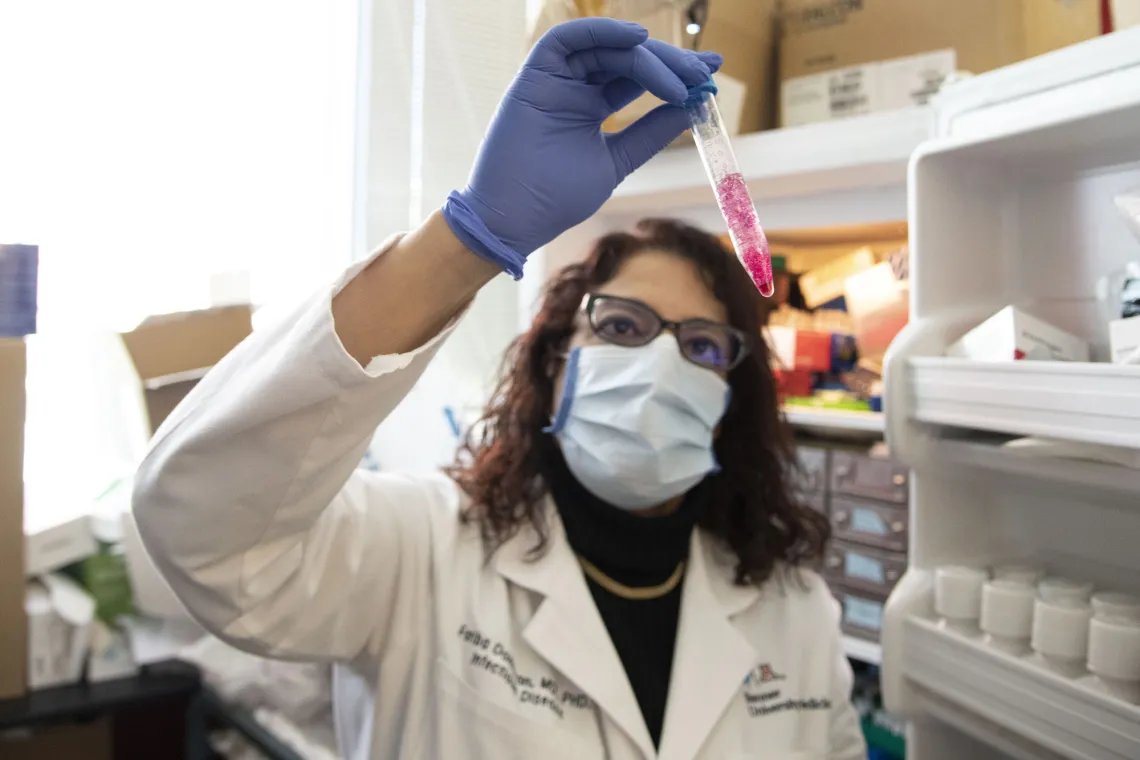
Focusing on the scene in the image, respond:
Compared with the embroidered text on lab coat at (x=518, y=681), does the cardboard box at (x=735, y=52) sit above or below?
above

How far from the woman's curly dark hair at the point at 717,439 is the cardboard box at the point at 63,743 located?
2.65 feet

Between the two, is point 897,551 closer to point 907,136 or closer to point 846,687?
point 846,687

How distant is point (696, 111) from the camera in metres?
0.72

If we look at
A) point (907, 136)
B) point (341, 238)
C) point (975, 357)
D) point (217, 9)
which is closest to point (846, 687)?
point (975, 357)

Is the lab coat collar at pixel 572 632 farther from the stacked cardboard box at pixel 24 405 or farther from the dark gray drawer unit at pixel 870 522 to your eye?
the stacked cardboard box at pixel 24 405

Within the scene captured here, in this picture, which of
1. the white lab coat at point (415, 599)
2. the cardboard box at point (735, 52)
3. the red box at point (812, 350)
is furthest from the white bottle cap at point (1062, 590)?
the cardboard box at point (735, 52)

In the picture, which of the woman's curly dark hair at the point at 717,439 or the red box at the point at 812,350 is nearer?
the woman's curly dark hair at the point at 717,439

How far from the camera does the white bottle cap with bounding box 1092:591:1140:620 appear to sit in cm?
79

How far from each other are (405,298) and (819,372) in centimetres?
108

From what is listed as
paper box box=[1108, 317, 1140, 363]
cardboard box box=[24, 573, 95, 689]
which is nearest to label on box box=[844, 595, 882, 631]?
paper box box=[1108, 317, 1140, 363]

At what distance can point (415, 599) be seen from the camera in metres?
0.99

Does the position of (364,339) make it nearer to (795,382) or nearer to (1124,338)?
(1124,338)

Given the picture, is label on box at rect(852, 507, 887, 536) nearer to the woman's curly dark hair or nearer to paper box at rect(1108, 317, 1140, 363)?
the woman's curly dark hair

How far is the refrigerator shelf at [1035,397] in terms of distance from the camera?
0.66m
